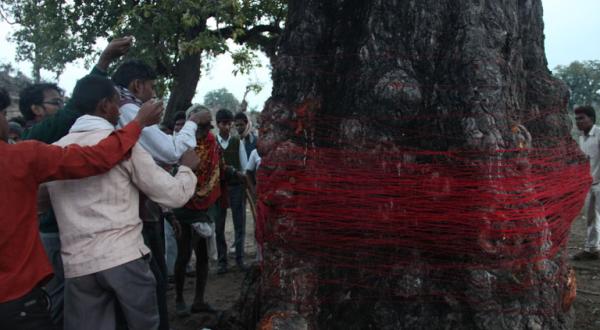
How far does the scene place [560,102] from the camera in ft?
11.8

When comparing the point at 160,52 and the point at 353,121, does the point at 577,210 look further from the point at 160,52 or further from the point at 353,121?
the point at 160,52

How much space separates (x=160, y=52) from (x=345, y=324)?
10.9 metres

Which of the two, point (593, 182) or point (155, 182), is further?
point (593, 182)

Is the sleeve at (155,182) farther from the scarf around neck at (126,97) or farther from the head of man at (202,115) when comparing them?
the head of man at (202,115)

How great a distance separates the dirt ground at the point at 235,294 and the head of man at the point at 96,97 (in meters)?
2.27

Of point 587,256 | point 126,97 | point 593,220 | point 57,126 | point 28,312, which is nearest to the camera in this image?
point 28,312

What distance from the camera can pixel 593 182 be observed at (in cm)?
652

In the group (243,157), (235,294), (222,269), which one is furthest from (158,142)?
(243,157)

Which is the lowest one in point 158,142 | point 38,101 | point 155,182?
point 155,182

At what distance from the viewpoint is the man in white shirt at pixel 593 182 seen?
21.2 ft

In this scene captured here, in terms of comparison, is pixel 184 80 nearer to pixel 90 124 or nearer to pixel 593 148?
pixel 593 148

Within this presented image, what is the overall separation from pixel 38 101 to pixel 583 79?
34673 millimetres

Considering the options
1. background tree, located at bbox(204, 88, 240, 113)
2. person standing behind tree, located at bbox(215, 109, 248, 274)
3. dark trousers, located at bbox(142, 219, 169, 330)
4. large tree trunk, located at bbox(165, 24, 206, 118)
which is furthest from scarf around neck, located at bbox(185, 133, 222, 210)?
background tree, located at bbox(204, 88, 240, 113)

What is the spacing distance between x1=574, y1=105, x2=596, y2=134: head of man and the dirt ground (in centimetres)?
172
